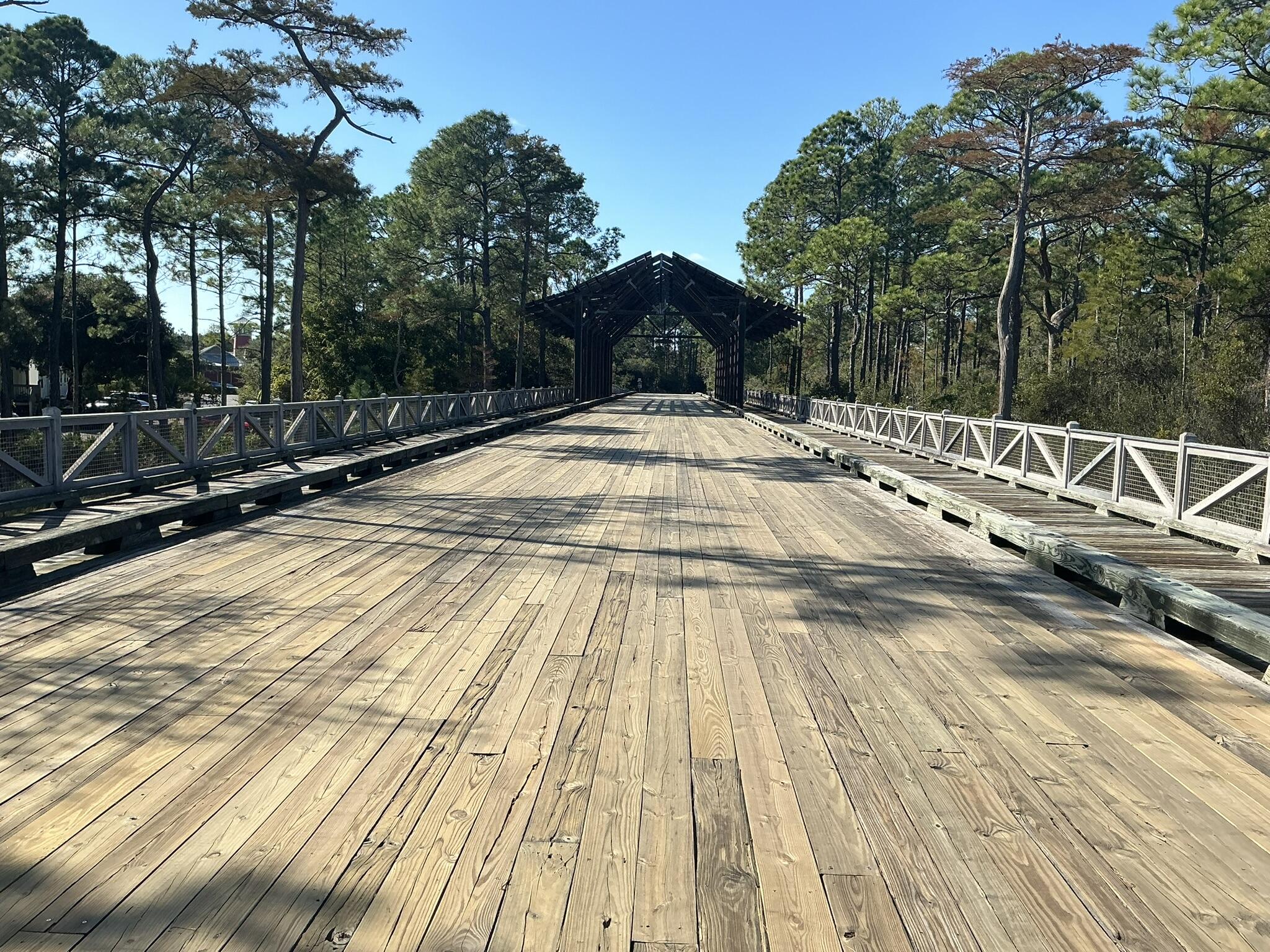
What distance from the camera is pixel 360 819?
2.80m

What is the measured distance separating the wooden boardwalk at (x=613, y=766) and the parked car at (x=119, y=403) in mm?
42731

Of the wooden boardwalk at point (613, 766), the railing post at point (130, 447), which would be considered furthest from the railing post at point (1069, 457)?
the railing post at point (130, 447)

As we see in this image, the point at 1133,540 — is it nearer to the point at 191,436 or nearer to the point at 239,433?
the point at 191,436

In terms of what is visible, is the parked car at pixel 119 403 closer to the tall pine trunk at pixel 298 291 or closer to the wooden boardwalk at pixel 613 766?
the tall pine trunk at pixel 298 291

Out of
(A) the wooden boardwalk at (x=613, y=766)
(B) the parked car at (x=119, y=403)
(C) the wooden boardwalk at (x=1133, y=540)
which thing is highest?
(B) the parked car at (x=119, y=403)

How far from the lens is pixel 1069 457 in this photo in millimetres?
Result: 10219

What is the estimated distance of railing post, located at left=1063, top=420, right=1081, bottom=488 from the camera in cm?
1015

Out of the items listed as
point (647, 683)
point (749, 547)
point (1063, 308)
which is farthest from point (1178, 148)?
point (647, 683)

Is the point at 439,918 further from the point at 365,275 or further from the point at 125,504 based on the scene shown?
the point at 365,275

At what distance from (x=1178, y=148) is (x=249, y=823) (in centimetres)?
3916

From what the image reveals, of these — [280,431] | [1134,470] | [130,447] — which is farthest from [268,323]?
[1134,470]

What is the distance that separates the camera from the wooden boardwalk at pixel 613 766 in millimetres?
2328

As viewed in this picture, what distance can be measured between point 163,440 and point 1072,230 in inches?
1453

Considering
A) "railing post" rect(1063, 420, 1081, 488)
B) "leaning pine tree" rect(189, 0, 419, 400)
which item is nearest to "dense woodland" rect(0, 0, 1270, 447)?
"leaning pine tree" rect(189, 0, 419, 400)
